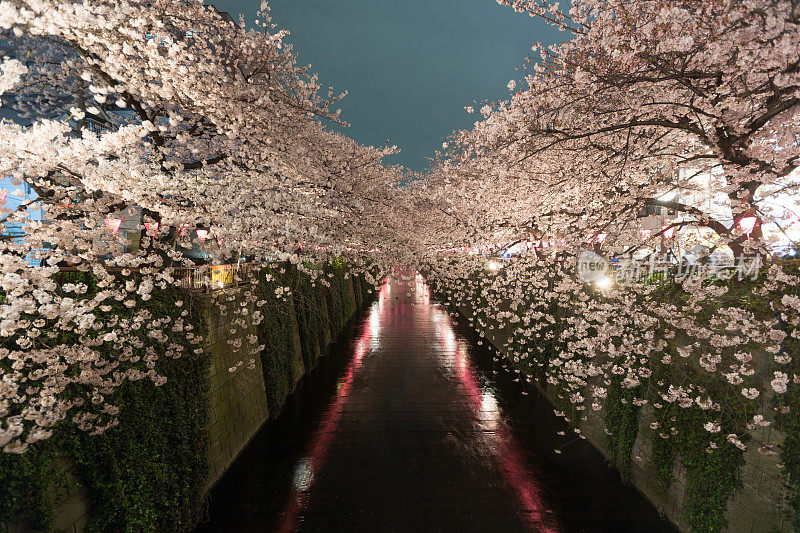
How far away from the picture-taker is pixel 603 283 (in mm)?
7809

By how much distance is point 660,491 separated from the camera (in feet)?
19.6

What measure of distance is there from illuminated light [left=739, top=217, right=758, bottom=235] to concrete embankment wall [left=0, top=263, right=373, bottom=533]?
29.6 feet

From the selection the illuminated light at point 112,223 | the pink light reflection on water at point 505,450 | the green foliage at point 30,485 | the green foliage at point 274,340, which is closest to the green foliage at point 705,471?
the pink light reflection on water at point 505,450

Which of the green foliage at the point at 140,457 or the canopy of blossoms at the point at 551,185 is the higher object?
the canopy of blossoms at the point at 551,185

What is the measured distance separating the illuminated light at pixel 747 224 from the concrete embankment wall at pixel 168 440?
29.6 ft

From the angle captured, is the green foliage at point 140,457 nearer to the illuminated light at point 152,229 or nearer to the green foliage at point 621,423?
the illuminated light at point 152,229

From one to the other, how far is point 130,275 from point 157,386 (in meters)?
1.65

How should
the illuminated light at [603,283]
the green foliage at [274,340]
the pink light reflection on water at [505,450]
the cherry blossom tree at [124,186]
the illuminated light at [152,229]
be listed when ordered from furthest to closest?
1. the green foliage at [274,340]
2. the illuminated light at [603,283]
3. the illuminated light at [152,229]
4. the pink light reflection on water at [505,450]
5. the cherry blossom tree at [124,186]

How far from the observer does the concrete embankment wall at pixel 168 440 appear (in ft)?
12.0

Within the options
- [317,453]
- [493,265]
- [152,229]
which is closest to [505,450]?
[317,453]

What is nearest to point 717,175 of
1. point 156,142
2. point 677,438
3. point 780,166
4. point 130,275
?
point 780,166

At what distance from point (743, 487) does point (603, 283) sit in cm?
411

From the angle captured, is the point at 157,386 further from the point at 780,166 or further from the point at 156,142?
the point at 780,166

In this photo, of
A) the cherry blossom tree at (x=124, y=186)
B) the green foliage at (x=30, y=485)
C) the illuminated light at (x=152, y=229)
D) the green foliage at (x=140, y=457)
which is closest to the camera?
the green foliage at (x=30, y=485)
